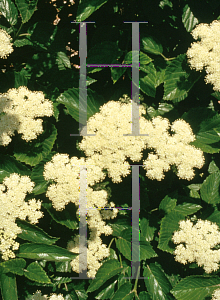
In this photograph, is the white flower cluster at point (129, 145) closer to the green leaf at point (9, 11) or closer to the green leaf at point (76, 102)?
the green leaf at point (76, 102)

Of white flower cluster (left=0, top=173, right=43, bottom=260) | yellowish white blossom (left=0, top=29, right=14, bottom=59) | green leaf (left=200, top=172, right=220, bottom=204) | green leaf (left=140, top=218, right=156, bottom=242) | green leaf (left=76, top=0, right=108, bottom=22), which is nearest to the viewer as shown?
green leaf (left=76, top=0, right=108, bottom=22)

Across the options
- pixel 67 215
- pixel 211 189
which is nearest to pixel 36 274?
pixel 67 215

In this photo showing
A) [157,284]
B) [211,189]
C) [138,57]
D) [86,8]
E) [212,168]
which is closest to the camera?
[86,8]

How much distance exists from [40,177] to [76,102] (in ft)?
2.78

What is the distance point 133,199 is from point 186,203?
0.62 meters

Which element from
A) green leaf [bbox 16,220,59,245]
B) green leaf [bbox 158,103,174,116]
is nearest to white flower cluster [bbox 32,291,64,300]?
green leaf [bbox 16,220,59,245]

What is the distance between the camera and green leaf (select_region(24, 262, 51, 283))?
2.25 m

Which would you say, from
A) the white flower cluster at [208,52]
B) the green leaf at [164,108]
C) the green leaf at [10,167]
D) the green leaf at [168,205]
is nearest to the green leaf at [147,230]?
the green leaf at [168,205]

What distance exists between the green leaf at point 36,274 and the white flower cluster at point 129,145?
1.04 metres

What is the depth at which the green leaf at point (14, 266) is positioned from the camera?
7.22ft

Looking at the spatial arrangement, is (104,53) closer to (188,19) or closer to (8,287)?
(188,19)

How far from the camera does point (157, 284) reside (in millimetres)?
2852

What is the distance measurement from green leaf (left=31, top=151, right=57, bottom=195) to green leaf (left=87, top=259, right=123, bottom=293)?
0.97 meters

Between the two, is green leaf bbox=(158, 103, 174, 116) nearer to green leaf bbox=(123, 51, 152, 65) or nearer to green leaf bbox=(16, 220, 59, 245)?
green leaf bbox=(123, 51, 152, 65)
